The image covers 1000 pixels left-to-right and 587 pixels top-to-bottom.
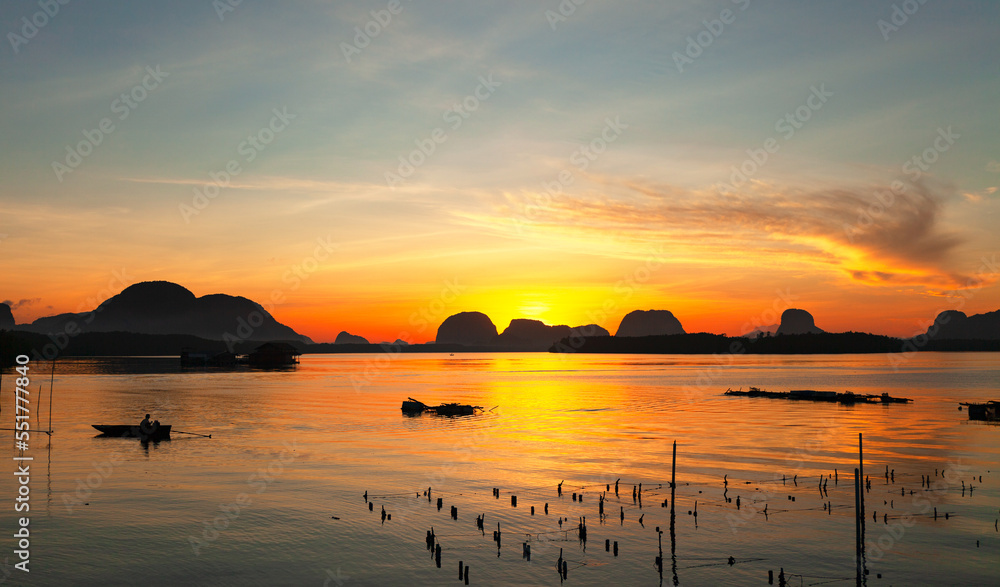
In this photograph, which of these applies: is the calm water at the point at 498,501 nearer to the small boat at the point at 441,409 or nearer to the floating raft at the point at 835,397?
the small boat at the point at 441,409

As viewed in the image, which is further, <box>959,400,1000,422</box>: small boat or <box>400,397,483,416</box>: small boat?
<box>400,397,483,416</box>: small boat

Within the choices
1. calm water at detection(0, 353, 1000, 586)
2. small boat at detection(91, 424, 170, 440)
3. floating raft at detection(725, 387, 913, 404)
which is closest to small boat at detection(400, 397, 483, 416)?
calm water at detection(0, 353, 1000, 586)

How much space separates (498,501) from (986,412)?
6463 centimetres

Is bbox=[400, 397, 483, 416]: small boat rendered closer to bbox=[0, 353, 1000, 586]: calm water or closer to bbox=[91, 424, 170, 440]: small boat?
bbox=[0, 353, 1000, 586]: calm water

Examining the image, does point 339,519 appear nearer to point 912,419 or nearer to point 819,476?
point 819,476

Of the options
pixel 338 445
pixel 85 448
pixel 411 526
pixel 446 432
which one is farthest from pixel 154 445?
pixel 411 526

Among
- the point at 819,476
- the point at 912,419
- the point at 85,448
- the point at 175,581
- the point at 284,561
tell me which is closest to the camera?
the point at 175,581

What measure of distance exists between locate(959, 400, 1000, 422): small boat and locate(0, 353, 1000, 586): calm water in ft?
5.04

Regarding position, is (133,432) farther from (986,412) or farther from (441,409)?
(986,412)

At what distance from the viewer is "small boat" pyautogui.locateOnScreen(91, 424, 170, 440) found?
176 ft

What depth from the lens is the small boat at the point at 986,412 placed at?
68.7 meters

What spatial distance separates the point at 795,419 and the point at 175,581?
210 feet

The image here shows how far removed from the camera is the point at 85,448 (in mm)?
49656

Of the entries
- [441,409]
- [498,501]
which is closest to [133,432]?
[441,409]
